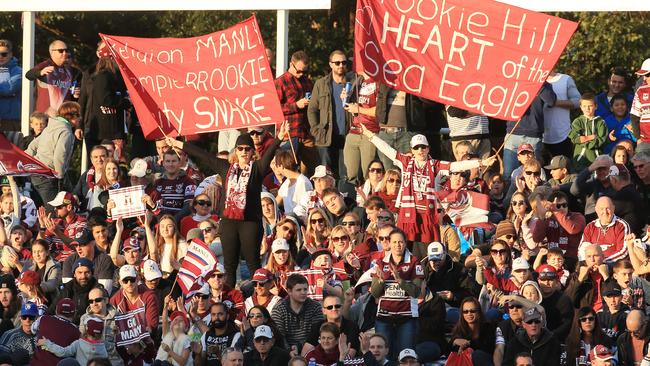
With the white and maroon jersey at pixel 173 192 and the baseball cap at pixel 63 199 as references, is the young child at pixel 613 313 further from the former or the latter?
the baseball cap at pixel 63 199

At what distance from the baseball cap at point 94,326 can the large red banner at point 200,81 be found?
12.3ft

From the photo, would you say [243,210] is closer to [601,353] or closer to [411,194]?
[411,194]

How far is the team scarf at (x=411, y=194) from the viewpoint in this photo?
22.7 m

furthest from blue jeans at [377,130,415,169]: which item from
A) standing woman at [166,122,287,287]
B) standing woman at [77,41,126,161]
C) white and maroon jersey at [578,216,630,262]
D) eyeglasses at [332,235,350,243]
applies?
standing woman at [77,41,126,161]

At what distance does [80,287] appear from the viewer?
2223 cm

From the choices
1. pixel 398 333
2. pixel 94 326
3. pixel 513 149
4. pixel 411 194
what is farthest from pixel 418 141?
pixel 94 326

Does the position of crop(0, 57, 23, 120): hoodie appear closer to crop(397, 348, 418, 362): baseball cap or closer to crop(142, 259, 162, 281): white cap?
crop(142, 259, 162, 281): white cap

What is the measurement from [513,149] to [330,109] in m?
2.19

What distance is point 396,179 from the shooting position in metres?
24.0

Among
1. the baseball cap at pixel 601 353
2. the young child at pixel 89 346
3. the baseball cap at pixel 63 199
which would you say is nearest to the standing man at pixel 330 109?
the baseball cap at pixel 63 199

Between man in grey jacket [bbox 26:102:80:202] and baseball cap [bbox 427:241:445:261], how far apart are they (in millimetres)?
5999

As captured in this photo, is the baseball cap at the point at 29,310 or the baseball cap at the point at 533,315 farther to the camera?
the baseball cap at the point at 29,310

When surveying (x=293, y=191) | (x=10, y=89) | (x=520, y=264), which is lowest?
(x=520, y=264)

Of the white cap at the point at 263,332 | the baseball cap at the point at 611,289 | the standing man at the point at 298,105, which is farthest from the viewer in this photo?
the standing man at the point at 298,105
